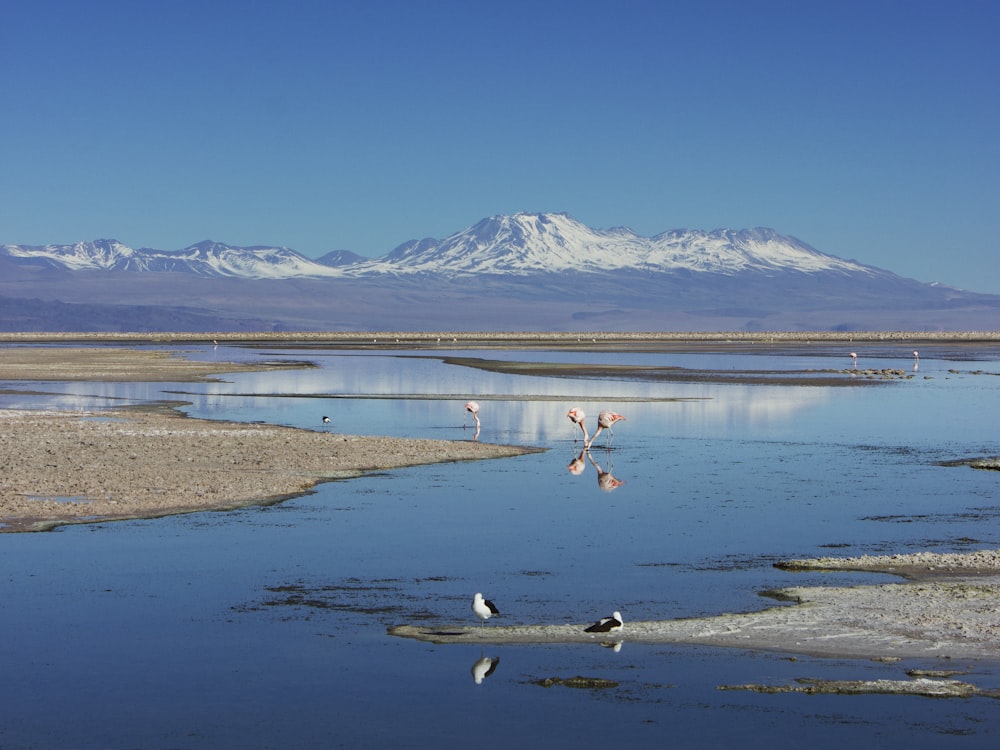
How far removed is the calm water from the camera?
426 inches

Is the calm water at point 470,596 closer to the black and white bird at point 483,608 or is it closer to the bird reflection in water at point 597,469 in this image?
the bird reflection in water at point 597,469

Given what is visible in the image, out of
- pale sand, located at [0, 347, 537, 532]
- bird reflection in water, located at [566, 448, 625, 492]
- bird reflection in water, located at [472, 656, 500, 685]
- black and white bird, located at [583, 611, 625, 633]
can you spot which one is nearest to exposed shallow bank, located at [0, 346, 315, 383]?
pale sand, located at [0, 347, 537, 532]

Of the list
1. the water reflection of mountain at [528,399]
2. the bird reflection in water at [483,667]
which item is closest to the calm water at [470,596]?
the bird reflection in water at [483,667]

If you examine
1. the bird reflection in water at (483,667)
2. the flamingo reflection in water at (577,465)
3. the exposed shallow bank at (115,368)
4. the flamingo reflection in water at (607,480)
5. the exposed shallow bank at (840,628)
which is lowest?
the exposed shallow bank at (115,368)

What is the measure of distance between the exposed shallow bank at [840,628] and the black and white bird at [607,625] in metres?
0.08

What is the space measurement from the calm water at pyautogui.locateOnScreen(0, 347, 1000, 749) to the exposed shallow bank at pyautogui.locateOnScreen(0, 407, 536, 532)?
96 centimetres

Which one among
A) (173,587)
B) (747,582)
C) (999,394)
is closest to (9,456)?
(173,587)

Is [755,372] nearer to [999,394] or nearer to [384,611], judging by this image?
[999,394]

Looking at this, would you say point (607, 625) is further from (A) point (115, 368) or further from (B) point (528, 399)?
(A) point (115, 368)

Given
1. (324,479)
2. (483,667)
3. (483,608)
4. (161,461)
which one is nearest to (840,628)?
(483,608)

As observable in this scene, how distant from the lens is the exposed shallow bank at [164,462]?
20969mm

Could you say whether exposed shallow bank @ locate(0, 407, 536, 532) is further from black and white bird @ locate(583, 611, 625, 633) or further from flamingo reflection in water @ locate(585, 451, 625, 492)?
black and white bird @ locate(583, 611, 625, 633)

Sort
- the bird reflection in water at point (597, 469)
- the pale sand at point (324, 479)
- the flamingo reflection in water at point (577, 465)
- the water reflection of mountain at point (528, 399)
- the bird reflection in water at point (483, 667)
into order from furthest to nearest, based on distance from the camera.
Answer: the water reflection of mountain at point (528, 399)
the flamingo reflection in water at point (577, 465)
the bird reflection in water at point (597, 469)
the pale sand at point (324, 479)
the bird reflection in water at point (483, 667)

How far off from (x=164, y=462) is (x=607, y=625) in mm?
14765
